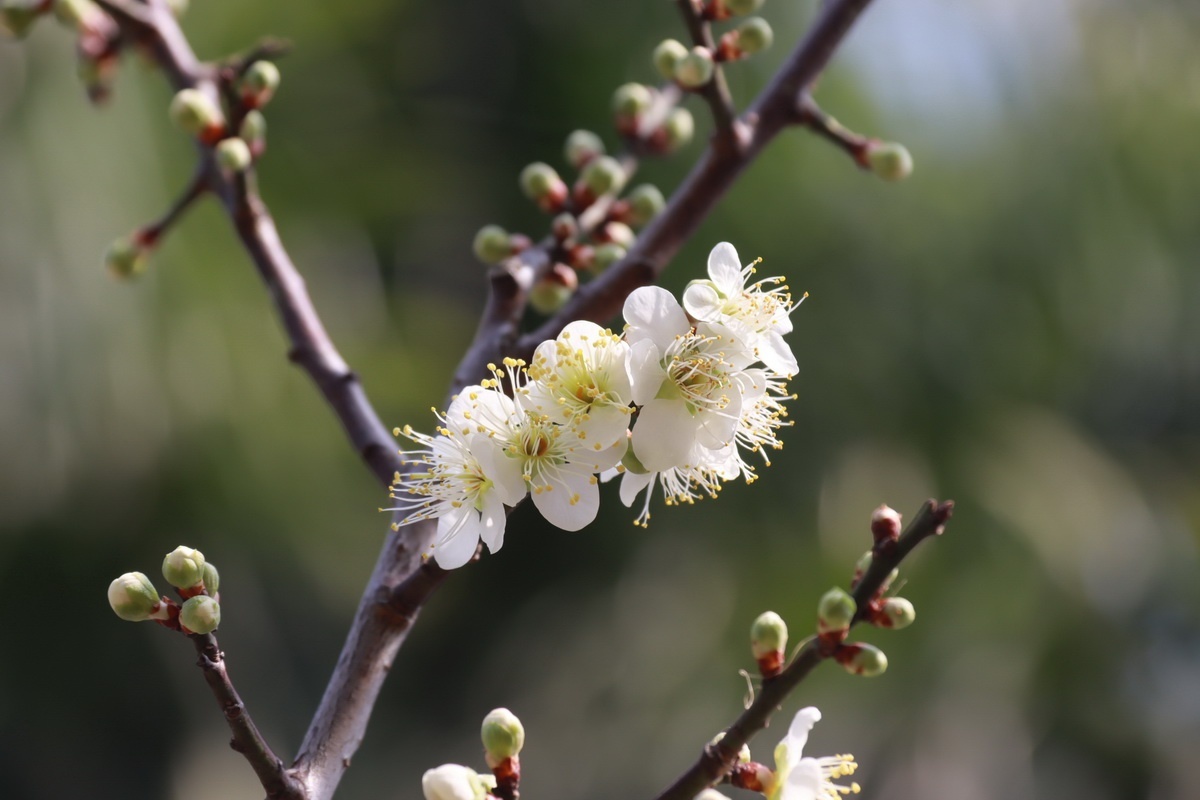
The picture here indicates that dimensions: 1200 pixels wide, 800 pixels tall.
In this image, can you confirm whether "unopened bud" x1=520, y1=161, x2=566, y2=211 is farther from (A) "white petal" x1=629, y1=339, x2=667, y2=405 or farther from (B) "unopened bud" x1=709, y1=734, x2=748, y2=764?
(B) "unopened bud" x1=709, y1=734, x2=748, y2=764

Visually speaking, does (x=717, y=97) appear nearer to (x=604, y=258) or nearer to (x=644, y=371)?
(x=604, y=258)

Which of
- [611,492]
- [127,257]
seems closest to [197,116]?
[127,257]

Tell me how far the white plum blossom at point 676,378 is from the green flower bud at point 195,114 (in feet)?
2.13

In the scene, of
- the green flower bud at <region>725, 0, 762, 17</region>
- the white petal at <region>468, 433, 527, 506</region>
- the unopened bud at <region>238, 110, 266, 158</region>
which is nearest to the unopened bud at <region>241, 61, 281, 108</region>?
the unopened bud at <region>238, 110, 266, 158</region>

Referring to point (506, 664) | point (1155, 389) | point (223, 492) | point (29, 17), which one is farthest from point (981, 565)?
point (29, 17)

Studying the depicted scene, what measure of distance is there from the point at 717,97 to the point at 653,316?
0.37 metres

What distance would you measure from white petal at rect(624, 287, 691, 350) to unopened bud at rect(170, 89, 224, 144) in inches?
25.6

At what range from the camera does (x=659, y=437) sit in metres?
0.72

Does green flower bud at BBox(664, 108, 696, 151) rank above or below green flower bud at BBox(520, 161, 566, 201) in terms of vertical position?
above

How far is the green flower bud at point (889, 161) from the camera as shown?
3.86ft

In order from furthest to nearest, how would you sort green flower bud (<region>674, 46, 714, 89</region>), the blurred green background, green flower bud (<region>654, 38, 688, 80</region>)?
the blurred green background
green flower bud (<region>654, 38, 688, 80</region>)
green flower bud (<region>674, 46, 714, 89</region>)

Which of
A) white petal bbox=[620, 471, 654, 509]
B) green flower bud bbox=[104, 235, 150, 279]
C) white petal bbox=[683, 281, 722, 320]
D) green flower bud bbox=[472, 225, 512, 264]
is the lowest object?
green flower bud bbox=[104, 235, 150, 279]

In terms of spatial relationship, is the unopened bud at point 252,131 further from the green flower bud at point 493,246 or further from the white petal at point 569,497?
the white petal at point 569,497

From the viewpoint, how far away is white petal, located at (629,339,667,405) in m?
0.72
